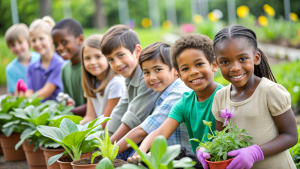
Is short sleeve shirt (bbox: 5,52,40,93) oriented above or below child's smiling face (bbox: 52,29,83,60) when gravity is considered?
below

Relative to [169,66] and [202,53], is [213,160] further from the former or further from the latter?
[169,66]

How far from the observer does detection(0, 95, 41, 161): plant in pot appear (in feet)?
14.0

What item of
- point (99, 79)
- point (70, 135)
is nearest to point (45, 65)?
point (99, 79)

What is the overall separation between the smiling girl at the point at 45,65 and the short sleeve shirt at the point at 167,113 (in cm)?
251

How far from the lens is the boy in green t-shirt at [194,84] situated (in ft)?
8.87

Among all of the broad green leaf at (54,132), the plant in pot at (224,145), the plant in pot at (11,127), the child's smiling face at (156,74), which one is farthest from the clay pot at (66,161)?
the plant in pot at (11,127)

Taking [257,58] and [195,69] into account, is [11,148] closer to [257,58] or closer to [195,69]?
[195,69]

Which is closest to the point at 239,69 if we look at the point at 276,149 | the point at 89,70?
the point at 276,149

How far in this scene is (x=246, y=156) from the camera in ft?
6.95

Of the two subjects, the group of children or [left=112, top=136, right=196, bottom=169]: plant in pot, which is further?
the group of children

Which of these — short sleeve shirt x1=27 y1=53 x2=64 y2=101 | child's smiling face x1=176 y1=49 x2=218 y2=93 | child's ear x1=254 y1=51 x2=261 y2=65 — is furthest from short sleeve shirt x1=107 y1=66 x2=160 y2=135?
short sleeve shirt x1=27 y1=53 x2=64 y2=101

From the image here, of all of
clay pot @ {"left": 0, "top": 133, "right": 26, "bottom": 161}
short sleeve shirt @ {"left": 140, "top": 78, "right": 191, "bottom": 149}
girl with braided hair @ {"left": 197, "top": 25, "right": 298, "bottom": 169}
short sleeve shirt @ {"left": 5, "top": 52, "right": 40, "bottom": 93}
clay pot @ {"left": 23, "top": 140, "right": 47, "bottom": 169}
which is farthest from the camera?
short sleeve shirt @ {"left": 5, "top": 52, "right": 40, "bottom": 93}

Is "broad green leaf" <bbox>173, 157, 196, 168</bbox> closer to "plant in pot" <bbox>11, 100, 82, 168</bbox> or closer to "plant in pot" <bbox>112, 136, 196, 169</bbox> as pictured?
"plant in pot" <bbox>112, 136, 196, 169</bbox>

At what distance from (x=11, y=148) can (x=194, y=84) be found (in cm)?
266
